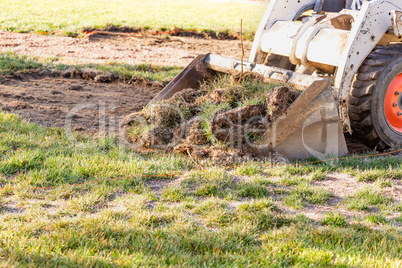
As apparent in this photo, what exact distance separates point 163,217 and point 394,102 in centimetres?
330

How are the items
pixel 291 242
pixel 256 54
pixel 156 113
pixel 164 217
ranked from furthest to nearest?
pixel 256 54 → pixel 156 113 → pixel 164 217 → pixel 291 242

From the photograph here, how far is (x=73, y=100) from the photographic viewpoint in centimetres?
675

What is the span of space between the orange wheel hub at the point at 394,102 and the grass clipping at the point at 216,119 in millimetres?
1217

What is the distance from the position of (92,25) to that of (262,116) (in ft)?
32.8

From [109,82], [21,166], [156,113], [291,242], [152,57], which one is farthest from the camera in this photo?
[152,57]

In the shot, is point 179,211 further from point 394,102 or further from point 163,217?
point 394,102

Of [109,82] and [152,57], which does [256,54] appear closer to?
[109,82]

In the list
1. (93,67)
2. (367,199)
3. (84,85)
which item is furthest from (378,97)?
(93,67)

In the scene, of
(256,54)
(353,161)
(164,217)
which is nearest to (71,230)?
(164,217)

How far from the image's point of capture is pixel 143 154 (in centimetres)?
501

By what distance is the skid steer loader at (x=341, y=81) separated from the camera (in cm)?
485

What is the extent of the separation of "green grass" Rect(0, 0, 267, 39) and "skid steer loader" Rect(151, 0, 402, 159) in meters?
8.15

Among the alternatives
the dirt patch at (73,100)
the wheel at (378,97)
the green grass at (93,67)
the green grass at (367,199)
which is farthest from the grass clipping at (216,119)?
the green grass at (93,67)

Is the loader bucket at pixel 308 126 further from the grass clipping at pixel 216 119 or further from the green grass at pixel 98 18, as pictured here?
the green grass at pixel 98 18
